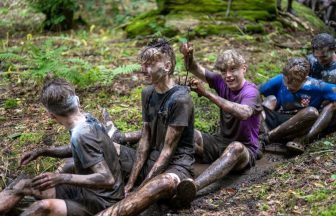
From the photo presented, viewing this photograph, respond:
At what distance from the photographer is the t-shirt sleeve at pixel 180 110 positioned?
494 centimetres

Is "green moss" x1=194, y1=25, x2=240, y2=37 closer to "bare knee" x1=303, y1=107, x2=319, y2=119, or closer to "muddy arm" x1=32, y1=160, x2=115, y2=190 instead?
"bare knee" x1=303, y1=107, x2=319, y2=119

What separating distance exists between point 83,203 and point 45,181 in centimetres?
52

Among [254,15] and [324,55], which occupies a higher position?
[324,55]

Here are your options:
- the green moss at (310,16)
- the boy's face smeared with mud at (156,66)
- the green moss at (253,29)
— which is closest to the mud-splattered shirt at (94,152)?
the boy's face smeared with mud at (156,66)

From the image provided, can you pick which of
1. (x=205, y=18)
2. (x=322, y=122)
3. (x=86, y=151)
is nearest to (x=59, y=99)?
(x=86, y=151)

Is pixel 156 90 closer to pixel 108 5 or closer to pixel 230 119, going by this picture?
pixel 230 119

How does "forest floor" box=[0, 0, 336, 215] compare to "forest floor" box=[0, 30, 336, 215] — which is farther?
"forest floor" box=[0, 0, 336, 215]

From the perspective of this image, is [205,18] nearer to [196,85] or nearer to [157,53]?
[196,85]

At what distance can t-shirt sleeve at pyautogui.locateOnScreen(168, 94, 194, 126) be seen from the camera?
194 inches

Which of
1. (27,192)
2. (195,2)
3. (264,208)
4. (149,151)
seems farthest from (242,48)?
(27,192)

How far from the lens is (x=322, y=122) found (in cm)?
652

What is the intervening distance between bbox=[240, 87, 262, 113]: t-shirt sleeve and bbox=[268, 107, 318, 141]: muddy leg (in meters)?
1.05

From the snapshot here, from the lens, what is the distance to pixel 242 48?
9938 millimetres

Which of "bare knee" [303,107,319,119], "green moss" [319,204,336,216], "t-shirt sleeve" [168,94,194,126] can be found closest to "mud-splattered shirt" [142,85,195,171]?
"t-shirt sleeve" [168,94,194,126]
